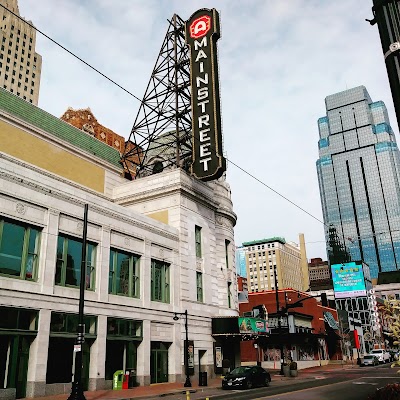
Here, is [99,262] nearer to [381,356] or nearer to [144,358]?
[144,358]

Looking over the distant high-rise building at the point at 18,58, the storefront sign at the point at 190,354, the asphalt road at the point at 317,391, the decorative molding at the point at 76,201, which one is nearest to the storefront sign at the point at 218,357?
the storefront sign at the point at 190,354

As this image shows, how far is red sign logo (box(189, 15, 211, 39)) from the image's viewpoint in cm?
4378

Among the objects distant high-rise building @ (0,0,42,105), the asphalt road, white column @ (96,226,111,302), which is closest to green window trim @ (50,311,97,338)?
white column @ (96,226,111,302)

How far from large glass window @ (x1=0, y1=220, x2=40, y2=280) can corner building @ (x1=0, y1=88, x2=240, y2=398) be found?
6 centimetres

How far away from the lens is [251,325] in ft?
129

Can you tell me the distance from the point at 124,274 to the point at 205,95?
18.7m

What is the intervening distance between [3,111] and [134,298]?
56.3 feet

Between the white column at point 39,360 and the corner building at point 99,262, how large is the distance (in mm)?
55

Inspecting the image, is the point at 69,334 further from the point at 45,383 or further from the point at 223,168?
the point at 223,168

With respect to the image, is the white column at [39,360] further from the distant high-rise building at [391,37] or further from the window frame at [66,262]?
the distant high-rise building at [391,37]

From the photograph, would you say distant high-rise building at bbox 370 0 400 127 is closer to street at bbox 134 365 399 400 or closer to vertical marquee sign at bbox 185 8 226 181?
street at bbox 134 365 399 400

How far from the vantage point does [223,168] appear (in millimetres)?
37594

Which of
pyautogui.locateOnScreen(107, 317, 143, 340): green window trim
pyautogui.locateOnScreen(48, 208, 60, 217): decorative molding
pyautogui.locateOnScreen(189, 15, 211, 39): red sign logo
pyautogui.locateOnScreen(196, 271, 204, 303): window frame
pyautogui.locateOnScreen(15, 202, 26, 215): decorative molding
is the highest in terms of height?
pyautogui.locateOnScreen(189, 15, 211, 39): red sign logo

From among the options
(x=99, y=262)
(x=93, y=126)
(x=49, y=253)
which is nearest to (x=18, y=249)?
(x=49, y=253)
